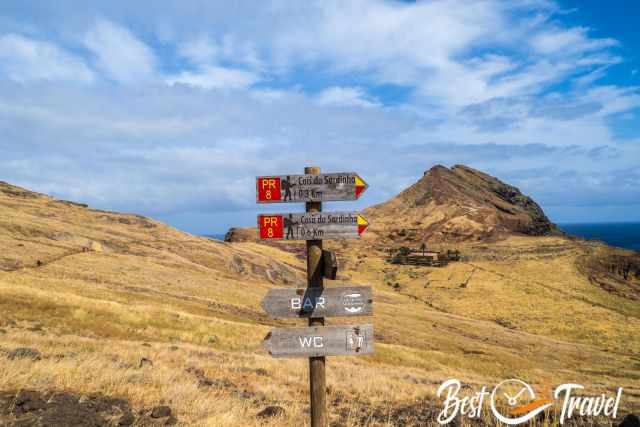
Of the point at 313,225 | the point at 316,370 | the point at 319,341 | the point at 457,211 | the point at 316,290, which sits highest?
the point at 457,211

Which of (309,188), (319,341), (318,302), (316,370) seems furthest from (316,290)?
(309,188)

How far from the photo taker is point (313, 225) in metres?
7.37

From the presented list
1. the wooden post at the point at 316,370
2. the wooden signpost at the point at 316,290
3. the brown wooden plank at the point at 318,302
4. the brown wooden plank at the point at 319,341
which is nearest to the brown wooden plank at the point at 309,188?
the wooden signpost at the point at 316,290

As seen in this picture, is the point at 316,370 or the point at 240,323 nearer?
the point at 316,370

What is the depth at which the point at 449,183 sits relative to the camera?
115000 mm

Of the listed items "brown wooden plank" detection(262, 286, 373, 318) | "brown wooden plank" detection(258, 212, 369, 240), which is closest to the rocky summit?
"brown wooden plank" detection(258, 212, 369, 240)

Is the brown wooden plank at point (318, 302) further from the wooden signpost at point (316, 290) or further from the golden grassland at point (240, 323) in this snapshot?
the golden grassland at point (240, 323)

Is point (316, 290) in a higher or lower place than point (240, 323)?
higher

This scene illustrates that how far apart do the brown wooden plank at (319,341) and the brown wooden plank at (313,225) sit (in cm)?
149

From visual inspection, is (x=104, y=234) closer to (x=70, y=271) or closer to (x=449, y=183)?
(x=70, y=271)

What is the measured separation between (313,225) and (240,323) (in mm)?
19591

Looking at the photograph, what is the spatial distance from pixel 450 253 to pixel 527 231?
3022 centimetres

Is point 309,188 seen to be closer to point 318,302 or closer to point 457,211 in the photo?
point 318,302

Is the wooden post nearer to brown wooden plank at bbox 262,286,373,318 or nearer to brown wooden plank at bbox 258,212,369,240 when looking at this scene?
brown wooden plank at bbox 262,286,373,318
